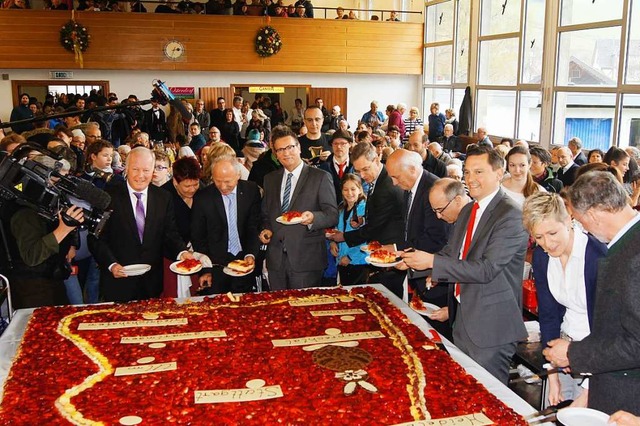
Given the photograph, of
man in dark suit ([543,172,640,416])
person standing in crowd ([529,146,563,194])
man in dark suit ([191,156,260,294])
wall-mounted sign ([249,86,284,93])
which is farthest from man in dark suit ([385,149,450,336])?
wall-mounted sign ([249,86,284,93])

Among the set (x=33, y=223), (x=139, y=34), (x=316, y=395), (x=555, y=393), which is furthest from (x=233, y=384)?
(x=139, y=34)

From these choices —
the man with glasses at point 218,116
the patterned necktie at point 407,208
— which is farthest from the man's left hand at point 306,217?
the man with glasses at point 218,116

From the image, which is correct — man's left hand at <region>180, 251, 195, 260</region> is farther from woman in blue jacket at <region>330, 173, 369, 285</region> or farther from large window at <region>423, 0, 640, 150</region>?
large window at <region>423, 0, 640, 150</region>

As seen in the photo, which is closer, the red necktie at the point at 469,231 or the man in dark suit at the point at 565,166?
the red necktie at the point at 469,231

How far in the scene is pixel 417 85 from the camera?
17422mm

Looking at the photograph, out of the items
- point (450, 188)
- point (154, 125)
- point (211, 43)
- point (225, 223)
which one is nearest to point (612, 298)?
point (450, 188)

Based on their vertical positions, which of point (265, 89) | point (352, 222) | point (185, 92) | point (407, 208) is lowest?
point (352, 222)

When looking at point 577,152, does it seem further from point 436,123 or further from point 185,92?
point 185,92

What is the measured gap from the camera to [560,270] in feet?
9.65

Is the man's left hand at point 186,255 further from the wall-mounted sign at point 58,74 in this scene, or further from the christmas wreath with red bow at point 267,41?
the wall-mounted sign at point 58,74

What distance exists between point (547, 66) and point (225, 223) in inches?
372

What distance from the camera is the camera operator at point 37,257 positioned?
3701 millimetres

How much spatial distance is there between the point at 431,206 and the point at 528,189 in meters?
1.51

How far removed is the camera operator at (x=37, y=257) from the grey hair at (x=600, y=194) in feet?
8.98
